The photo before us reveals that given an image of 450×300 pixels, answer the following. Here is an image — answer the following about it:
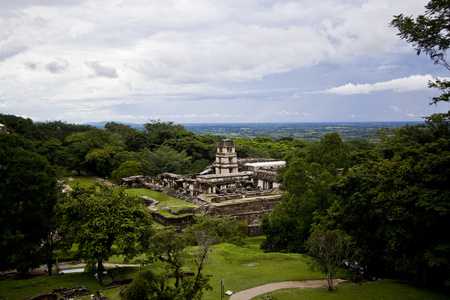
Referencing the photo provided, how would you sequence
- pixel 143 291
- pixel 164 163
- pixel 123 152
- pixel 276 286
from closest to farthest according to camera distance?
pixel 143 291 < pixel 276 286 < pixel 164 163 < pixel 123 152

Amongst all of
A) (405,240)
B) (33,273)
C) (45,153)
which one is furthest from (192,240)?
(45,153)

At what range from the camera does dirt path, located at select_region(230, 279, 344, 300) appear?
14.4 m

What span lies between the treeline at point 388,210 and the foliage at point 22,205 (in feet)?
47.2

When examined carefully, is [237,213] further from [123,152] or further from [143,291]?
[123,152]

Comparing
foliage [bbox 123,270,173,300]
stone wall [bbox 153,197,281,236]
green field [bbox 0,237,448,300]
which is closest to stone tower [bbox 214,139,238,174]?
stone wall [bbox 153,197,281,236]

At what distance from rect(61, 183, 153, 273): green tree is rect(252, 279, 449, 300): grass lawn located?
22.5 feet

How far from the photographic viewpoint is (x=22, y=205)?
16.2 m

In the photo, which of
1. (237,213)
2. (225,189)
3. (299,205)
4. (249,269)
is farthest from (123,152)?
(249,269)

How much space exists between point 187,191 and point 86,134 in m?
37.0

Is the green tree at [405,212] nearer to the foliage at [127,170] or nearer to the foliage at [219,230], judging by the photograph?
the foliage at [219,230]

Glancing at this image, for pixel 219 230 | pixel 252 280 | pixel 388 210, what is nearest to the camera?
pixel 388 210

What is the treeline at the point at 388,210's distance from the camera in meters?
12.9

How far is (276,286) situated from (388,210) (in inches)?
249

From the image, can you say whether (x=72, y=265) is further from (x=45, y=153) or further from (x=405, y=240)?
(x=45, y=153)
